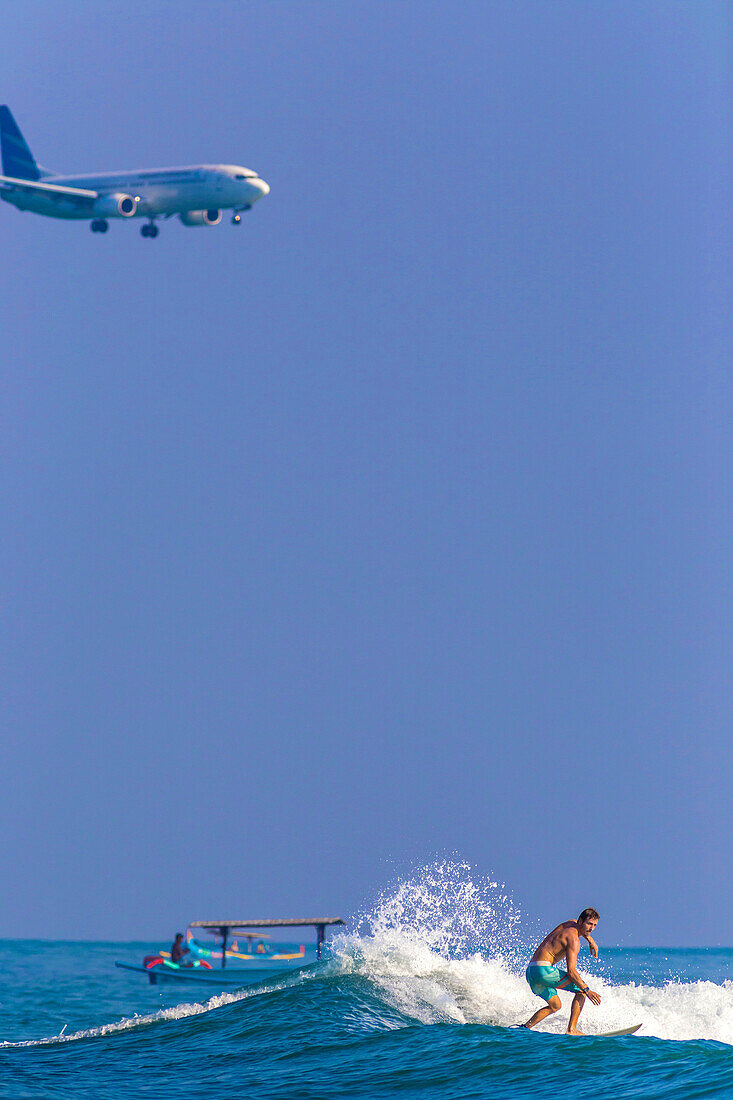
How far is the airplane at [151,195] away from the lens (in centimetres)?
6719

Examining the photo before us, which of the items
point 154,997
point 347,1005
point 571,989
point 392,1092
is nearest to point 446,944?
point 347,1005

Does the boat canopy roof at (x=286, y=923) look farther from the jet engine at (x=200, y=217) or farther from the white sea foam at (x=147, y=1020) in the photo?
the jet engine at (x=200, y=217)

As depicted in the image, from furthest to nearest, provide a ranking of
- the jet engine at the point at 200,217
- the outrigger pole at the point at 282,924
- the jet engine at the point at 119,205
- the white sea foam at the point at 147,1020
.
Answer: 1. the jet engine at the point at 200,217
2. the jet engine at the point at 119,205
3. the outrigger pole at the point at 282,924
4. the white sea foam at the point at 147,1020

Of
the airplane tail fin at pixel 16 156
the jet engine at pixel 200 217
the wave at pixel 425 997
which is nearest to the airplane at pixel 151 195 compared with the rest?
the jet engine at pixel 200 217

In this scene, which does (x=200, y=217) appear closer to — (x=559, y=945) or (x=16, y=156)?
(x=16, y=156)

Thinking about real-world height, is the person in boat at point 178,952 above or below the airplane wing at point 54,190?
below

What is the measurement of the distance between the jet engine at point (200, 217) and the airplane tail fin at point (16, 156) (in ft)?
44.6

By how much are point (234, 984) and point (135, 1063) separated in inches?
1033

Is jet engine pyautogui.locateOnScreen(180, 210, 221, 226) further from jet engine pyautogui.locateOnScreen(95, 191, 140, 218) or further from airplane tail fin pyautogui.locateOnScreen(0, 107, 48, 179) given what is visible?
airplane tail fin pyautogui.locateOnScreen(0, 107, 48, 179)

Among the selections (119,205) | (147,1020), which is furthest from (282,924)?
(119,205)

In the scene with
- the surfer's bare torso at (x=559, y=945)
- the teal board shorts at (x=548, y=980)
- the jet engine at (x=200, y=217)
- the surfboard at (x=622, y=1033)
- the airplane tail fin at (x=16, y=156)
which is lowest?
the surfboard at (x=622, y=1033)

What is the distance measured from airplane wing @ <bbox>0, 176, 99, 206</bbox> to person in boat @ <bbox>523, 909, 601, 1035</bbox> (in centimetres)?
5708

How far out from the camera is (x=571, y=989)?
17.1 m

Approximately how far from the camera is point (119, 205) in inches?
2635
